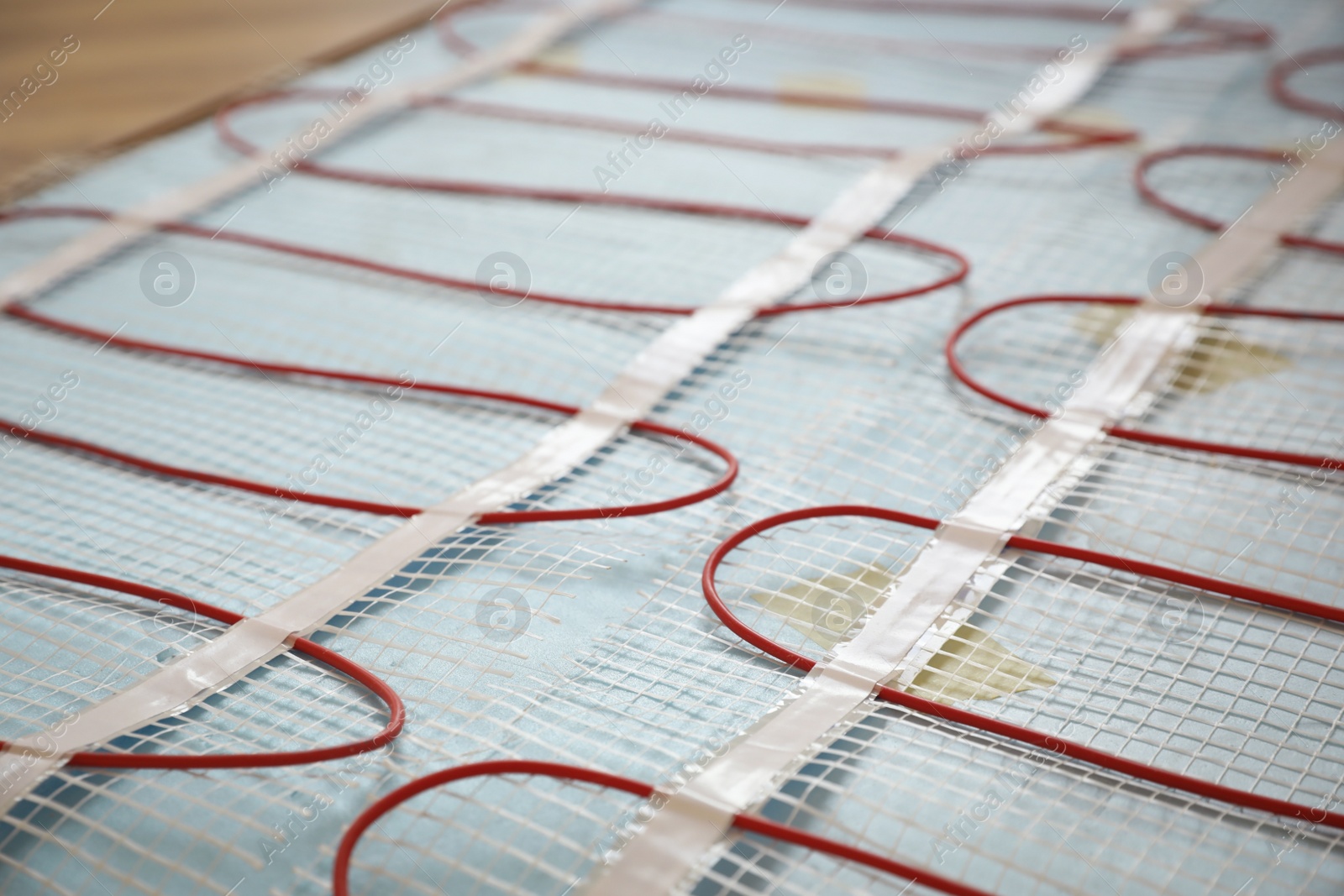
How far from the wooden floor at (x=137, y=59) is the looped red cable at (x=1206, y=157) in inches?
56.6

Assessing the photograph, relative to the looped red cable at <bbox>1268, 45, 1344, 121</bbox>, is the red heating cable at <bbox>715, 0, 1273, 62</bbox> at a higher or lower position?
higher

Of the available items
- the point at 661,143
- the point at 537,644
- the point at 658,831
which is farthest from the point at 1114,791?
the point at 661,143

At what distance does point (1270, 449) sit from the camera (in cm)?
109

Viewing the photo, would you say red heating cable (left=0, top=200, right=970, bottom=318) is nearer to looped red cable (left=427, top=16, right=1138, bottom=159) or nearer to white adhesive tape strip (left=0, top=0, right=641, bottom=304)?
white adhesive tape strip (left=0, top=0, right=641, bottom=304)

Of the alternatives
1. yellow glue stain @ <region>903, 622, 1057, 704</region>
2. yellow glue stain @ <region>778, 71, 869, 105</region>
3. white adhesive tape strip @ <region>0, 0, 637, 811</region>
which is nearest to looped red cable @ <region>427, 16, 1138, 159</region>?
yellow glue stain @ <region>778, 71, 869, 105</region>

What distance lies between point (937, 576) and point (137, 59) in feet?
7.16

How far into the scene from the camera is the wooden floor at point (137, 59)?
1.98 metres

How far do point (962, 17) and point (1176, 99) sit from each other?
553mm

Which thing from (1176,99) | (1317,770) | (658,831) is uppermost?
(1176,99)

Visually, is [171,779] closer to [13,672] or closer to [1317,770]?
[13,672]

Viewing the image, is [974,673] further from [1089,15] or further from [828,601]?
[1089,15]

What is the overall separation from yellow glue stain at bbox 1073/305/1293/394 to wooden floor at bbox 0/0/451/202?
1549 millimetres

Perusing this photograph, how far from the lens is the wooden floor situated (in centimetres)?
198

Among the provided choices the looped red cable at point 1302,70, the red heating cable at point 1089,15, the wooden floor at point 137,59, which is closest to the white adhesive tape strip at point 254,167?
the wooden floor at point 137,59
